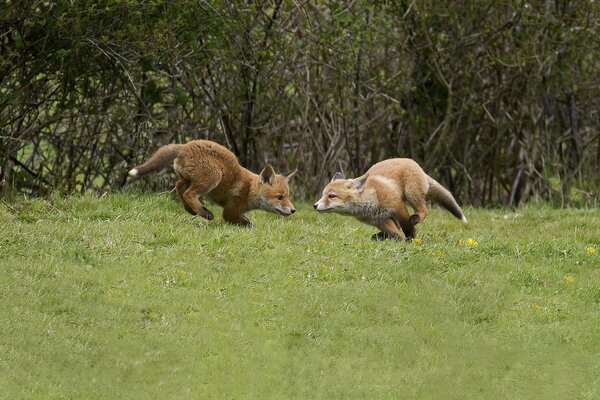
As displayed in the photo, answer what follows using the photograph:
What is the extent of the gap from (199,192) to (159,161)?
51 cm

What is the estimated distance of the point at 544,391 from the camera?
6.71 metres

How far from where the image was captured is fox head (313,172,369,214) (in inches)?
405

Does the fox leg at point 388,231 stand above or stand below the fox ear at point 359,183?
below

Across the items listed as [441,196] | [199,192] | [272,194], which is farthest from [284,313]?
[441,196]

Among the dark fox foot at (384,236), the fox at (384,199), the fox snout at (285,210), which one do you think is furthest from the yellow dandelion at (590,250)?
the fox snout at (285,210)

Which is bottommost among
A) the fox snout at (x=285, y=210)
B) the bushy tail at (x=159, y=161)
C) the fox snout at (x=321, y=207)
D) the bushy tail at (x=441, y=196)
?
the fox snout at (x=285, y=210)

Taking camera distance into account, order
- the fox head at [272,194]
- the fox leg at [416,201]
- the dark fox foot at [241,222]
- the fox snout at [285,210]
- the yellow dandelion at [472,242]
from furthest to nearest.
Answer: the fox snout at [285,210], the fox head at [272,194], the dark fox foot at [241,222], the fox leg at [416,201], the yellow dandelion at [472,242]

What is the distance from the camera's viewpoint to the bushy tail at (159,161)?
10555 mm

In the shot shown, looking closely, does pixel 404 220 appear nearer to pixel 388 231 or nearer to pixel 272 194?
pixel 388 231

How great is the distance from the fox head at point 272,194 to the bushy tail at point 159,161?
104 centimetres

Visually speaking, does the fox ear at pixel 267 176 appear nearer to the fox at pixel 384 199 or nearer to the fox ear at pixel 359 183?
the fox at pixel 384 199

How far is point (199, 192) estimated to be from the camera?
10680 millimetres

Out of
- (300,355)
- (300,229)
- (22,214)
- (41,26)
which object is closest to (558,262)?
(300,229)

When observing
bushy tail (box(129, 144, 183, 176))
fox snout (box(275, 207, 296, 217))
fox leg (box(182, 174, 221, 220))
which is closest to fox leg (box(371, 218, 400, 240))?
fox snout (box(275, 207, 296, 217))
